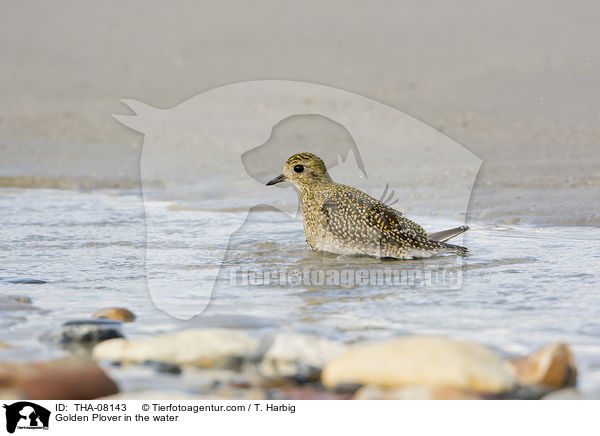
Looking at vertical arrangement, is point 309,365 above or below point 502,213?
below

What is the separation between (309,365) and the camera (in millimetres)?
4238

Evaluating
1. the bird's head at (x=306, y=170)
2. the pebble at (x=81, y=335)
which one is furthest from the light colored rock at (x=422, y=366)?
the bird's head at (x=306, y=170)

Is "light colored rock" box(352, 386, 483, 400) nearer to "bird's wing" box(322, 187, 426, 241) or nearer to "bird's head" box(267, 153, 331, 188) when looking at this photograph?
"bird's wing" box(322, 187, 426, 241)

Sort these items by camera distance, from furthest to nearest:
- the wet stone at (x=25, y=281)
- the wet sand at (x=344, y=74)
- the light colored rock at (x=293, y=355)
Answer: the wet sand at (x=344, y=74) < the wet stone at (x=25, y=281) < the light colored rock at (x=293, y=355)

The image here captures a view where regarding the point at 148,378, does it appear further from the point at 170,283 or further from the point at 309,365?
the point at 170,283

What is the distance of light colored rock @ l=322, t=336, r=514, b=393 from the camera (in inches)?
154

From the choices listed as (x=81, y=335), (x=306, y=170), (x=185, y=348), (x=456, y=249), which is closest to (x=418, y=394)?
(x=185, y=348)

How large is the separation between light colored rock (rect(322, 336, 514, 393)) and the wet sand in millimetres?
3899

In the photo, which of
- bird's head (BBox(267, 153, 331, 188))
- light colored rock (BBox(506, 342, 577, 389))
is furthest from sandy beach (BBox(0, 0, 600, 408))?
bird's head (BBox(267, 153, 331, 188))

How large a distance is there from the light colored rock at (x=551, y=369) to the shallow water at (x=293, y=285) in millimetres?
96

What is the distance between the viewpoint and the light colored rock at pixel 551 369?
3975 millimetres

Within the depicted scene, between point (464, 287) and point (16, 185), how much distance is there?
20.2ft

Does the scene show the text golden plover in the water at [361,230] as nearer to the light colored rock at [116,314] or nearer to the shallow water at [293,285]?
the shallow water at [293,285]
